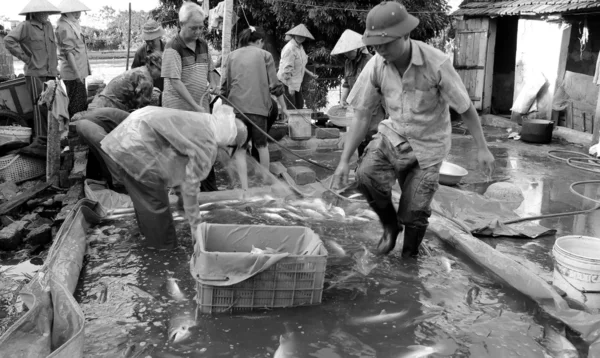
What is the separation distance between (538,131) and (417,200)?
788cm

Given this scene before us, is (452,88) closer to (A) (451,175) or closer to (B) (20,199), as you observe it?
(A) (451,175)

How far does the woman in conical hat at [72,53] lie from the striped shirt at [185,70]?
3012mm

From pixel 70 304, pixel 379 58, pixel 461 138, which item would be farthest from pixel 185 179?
pixel 461 138

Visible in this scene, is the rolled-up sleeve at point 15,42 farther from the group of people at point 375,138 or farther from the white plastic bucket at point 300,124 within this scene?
the white plastic bucket at point 300,124

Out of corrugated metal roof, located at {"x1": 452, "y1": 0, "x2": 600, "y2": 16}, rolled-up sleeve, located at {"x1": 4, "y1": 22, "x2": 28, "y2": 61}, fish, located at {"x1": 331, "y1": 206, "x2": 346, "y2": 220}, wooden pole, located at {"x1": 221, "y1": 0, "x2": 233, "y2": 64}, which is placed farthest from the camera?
corrugated metal roof, located at {"x1": 452, "y1": 0, "x2": 600, "y2": 16}

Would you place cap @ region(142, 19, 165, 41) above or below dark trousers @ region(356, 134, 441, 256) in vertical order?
above

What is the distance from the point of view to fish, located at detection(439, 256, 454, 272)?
185 inches

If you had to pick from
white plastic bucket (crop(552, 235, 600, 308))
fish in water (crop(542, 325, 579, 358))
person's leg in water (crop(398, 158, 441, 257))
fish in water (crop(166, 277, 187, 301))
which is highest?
person's leg in water (crop(398, 158, 441, 257))

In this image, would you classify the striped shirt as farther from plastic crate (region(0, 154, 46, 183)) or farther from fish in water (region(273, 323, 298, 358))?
fish in water (region(273, 323, 298, 358))

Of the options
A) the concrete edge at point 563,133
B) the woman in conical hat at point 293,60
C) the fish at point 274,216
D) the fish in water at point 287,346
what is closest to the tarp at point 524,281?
the fish at point 274,216

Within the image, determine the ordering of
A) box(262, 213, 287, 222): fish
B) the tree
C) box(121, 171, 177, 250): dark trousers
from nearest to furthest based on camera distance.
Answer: box(121, 171, 177, 250): dark trousers < box(262, 213, 287, 222): fish < the tree

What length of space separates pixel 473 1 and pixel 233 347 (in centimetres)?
1343

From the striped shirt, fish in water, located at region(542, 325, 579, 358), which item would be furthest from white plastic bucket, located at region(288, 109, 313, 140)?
fish in water, located at region(542, 325, 579, 358)

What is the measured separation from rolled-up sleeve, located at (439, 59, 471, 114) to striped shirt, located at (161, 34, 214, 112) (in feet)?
10.6
